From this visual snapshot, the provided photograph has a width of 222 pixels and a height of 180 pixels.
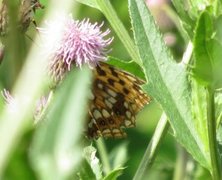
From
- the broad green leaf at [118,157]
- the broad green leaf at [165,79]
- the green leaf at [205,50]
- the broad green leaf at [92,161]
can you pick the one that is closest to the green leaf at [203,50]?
the green leaf at [205,50]

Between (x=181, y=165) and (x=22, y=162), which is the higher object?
(x=22, y=162)

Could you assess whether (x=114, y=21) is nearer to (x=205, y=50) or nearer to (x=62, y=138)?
(x=205, y=50)

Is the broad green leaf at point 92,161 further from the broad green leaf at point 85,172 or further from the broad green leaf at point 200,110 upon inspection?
the broad green leaf at point 200,110

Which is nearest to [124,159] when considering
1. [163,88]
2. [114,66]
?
[114,66]

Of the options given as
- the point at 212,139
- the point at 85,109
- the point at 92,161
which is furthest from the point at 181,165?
the point at 85,109

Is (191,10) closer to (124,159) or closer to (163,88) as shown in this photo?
(163,88)

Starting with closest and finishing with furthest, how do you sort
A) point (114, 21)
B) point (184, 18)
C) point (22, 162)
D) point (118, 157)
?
1. point (22, 162)
2. point (184, 18)
3. point (114, 21)
4. point (118, 157)
